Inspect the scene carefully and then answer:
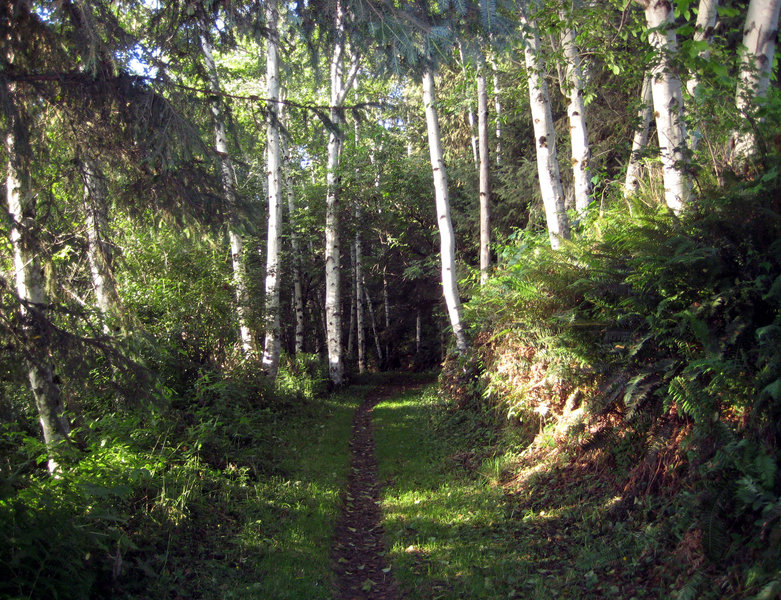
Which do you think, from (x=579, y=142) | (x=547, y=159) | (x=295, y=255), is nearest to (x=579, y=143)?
(x=579, y=142)

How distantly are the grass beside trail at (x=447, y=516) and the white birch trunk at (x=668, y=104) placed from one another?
13.3 feet

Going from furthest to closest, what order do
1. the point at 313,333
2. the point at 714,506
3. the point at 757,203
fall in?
the point at 313,333 → the point at 757,203 → the point at 714,506

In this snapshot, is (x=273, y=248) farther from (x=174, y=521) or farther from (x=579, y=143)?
(x=174, y=521)

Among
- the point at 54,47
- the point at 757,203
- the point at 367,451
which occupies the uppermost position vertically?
the point at 54,47

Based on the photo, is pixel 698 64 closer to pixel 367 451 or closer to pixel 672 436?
pixel 672 436

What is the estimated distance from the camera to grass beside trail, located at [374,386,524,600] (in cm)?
526

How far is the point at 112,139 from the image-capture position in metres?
6.09

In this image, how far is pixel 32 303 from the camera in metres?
4.71

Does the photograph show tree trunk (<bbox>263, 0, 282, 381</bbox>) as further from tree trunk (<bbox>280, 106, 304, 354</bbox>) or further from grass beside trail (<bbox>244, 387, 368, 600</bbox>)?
tree trunk (<bbox>280, 106, 304, 354</bbox>)

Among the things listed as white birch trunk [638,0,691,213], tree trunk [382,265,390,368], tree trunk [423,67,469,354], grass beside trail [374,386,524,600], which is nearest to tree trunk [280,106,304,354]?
tree trunk [382,265,390,368]

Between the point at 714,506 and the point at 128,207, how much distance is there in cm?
627

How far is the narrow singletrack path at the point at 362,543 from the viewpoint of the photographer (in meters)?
5.47

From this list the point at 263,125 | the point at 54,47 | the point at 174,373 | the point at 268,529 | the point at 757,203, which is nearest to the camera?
the point at 757,203

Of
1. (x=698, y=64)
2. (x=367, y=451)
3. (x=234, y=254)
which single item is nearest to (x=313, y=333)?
(x=234, y=254)
